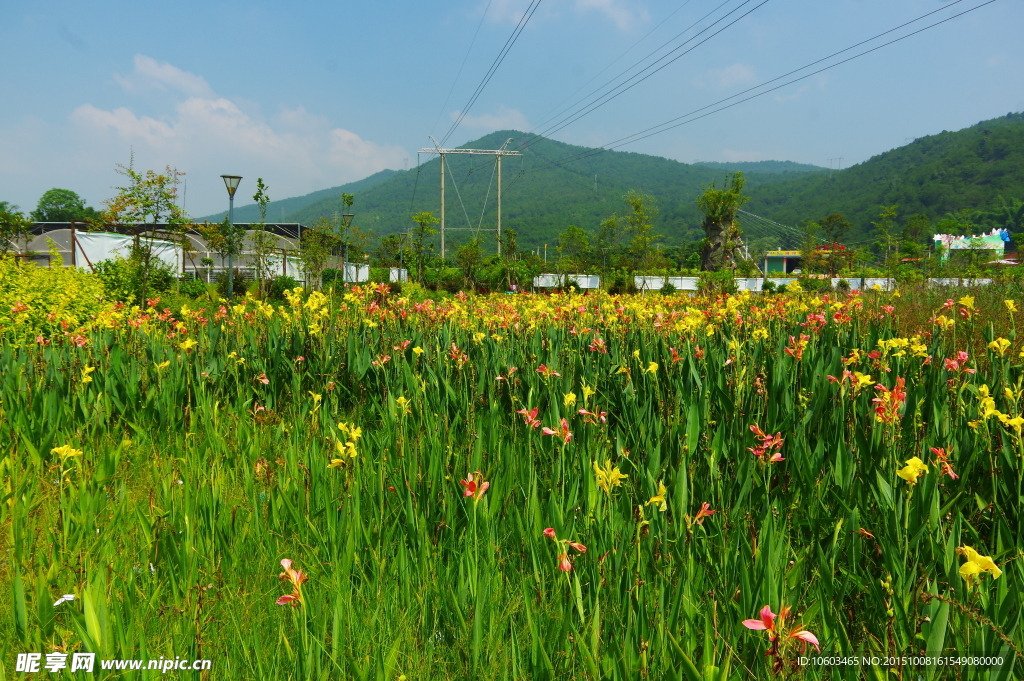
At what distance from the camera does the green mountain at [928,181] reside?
86.8 metres

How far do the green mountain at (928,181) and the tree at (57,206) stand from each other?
11499 centimetres

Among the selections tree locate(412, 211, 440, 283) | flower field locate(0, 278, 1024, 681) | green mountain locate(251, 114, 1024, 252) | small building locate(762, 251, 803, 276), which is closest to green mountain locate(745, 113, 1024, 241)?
green mountain locate(251, 114, 1024, 252)

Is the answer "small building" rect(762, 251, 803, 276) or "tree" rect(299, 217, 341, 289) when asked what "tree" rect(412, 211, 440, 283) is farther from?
"small building" rect(762, 251, 803, 276)

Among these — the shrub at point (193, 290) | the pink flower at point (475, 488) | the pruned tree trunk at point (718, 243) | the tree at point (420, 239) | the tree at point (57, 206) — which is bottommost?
the pink flower at point (475, 488)

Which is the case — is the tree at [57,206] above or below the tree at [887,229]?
above

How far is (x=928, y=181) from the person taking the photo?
92625 millimetres

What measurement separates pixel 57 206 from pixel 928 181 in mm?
132911

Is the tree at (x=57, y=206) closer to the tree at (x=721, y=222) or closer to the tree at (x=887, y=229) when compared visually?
the tree at (x=721, y=222)

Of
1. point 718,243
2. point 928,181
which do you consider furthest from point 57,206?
point 928,181

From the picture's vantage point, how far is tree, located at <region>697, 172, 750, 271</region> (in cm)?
4338

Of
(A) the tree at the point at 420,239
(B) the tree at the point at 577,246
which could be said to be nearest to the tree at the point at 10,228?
(A) the tree at the point at 420,239

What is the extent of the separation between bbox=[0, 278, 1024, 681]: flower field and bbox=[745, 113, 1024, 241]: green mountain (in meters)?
88.7

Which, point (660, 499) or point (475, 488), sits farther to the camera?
point (475, 488)

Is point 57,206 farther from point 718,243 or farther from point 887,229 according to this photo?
point 887,229
